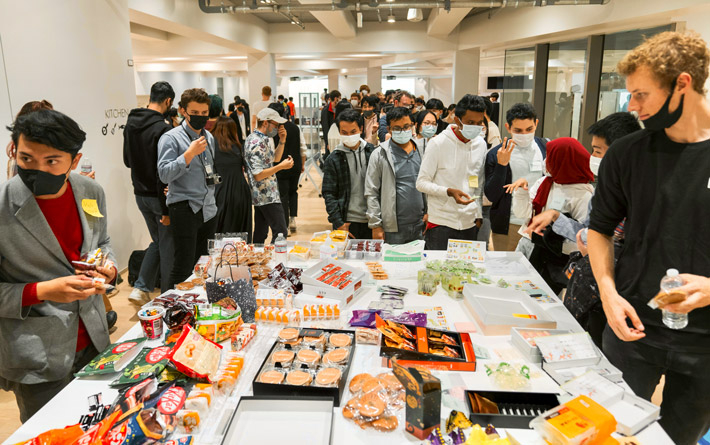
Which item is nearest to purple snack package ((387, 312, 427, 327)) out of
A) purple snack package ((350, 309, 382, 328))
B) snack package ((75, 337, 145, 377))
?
purple snack package ((350, 309, 382, 328))

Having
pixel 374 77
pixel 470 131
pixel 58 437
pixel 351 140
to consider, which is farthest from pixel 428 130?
pixel 374 77

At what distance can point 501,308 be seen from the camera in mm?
2162

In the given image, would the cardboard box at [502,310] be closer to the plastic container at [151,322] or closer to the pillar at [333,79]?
the plastic container at [151,322]

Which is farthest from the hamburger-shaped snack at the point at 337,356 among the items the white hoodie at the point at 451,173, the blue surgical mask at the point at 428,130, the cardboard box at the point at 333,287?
the blue surgical mask at the point at 428,130

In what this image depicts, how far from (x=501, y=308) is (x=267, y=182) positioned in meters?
2.97

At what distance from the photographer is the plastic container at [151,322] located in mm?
1947

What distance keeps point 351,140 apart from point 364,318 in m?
2.00

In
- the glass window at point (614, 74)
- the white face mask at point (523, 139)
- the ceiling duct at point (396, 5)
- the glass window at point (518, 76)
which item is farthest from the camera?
the glass window at point (518, 76)

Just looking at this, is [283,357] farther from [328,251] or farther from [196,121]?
[196,121]

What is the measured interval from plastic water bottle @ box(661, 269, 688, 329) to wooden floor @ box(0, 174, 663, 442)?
59.9 inches

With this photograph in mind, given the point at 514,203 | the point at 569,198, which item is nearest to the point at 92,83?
the point at 514,203

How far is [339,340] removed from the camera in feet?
6.02

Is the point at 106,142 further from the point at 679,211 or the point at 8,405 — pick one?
the point at 679,211

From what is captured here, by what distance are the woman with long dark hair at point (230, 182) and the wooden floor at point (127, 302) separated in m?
1.08
